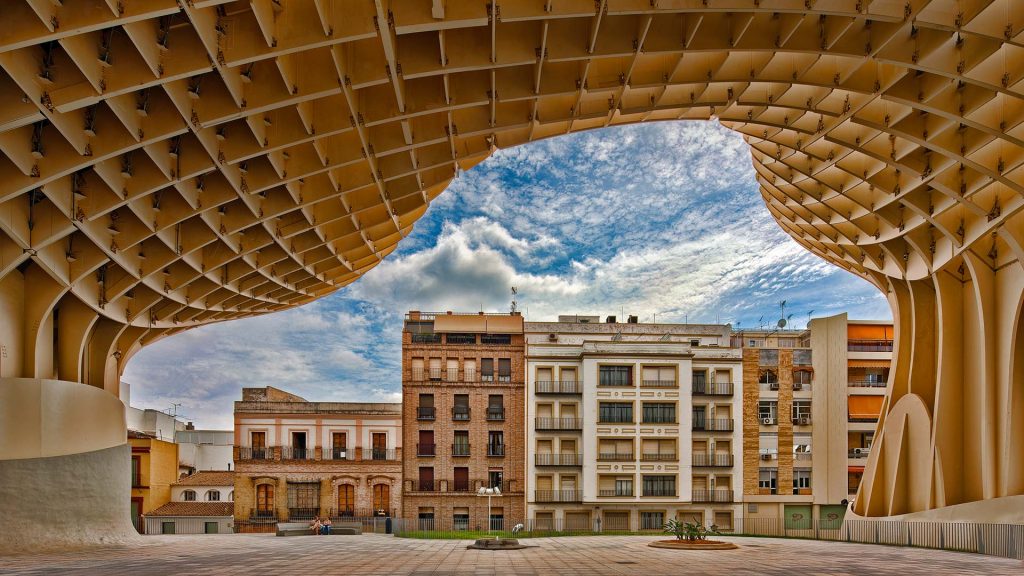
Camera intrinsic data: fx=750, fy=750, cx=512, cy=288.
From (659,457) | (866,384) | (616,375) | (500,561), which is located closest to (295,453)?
(616,375)

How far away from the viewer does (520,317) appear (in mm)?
60531

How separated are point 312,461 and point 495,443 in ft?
45.3

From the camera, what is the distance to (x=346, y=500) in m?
55.9

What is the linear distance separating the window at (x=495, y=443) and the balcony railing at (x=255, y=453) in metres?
16.3

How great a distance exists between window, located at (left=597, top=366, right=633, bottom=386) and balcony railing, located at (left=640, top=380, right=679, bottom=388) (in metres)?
1.12

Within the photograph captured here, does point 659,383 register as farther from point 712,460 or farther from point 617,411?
point 712,460

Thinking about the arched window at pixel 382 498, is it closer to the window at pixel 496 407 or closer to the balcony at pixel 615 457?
the window at pixel 496 407

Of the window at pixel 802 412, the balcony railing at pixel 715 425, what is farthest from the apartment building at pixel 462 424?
the window at pixel 802 412

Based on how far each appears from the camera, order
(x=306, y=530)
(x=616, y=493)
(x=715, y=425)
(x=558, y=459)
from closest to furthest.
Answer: (x=306, y=530) → (x=616, y=493) → (x=558, y=459) → (x=715, y=425)

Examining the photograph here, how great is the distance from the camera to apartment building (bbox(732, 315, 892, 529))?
56469 millimetres

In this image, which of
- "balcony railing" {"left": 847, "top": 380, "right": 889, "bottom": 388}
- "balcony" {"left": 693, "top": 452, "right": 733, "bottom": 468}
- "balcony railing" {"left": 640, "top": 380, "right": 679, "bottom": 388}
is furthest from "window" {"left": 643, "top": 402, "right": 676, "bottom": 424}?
"balcony railing" {"left": 847, "top": 380, "right": 889, "bottom": 388}

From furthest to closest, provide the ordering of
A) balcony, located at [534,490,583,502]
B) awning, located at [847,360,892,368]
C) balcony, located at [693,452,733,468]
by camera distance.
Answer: awning, located at [847,360,892,368] → balcony, located at [693,452,733,468] → balcony, located at [534,490,583,502]

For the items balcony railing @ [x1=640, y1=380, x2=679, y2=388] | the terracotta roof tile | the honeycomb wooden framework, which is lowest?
the terracotta roof tile

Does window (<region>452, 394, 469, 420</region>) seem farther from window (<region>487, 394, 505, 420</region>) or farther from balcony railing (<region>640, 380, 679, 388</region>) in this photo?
balcony railing (<region>640, 380, 679, 388</region>)
